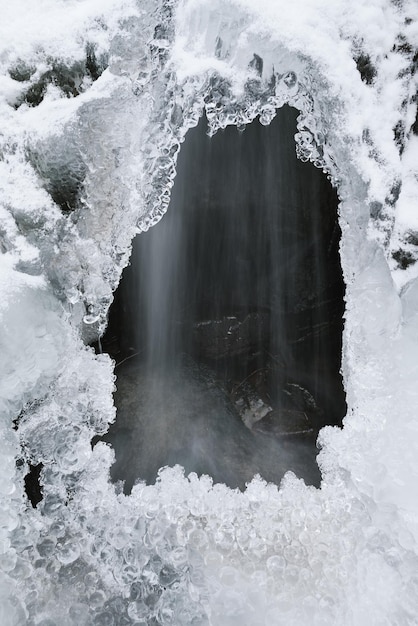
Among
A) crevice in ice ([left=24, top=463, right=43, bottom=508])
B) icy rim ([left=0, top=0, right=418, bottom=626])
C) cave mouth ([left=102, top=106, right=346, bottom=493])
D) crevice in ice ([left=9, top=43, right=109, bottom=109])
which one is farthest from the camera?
cave mouth ([left=102, top=106, right=346, bottom=493])

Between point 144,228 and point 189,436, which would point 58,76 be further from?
point 189,436

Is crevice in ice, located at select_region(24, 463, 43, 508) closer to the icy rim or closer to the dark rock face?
the icy rim

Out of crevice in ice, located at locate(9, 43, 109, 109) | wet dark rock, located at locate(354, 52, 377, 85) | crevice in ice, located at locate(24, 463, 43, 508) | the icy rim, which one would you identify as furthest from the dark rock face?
wet dark rock, located at locate(354, 52, 377, 85)

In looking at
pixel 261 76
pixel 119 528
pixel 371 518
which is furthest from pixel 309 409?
pixel 261 76

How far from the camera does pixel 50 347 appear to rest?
8.63 feet

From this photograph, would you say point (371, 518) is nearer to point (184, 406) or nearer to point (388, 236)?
point (388, 236)

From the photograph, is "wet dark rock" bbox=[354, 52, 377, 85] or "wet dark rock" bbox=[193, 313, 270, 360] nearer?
"wet dark rock" bbox=[354, 52, 377, 85]

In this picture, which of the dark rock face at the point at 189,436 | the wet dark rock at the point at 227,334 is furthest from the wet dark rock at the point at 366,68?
the dark rock face at the point at 189,436

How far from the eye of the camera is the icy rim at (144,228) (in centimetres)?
242

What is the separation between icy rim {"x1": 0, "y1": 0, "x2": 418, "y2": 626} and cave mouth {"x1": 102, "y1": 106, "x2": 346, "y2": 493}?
644 millimetres

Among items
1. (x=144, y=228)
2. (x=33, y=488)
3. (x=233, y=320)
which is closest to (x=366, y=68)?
(x=144, y=228)

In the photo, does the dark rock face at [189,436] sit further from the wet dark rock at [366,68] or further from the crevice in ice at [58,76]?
the wet dark rock at [366,68]

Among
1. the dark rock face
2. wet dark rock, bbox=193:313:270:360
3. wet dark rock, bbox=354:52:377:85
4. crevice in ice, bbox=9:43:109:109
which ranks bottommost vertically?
the dark rock face

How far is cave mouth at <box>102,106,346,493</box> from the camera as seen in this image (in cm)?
348
